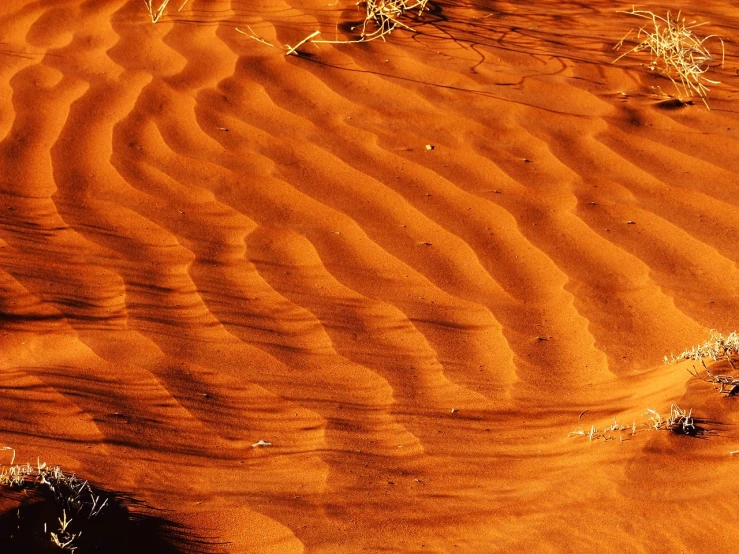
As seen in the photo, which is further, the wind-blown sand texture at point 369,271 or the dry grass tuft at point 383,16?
the dry grass tuft at point 383,16

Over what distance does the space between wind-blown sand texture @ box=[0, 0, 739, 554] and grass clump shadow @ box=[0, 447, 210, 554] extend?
8 centimetres

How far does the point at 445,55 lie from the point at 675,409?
8.75 feet

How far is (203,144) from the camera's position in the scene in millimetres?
4055

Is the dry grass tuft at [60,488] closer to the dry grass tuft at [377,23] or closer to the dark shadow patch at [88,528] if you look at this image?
the dark shadow patch at [88,528]

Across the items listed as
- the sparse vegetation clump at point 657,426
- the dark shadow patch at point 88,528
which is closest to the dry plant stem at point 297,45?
the sparse vegetation clump at point 657,426

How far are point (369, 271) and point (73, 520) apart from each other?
1.51 meters

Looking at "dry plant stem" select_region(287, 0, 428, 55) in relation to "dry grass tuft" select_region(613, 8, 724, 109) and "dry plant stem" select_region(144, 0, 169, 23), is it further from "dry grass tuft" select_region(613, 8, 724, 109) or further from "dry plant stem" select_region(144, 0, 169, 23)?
"dry grass tuft" select_region(613, 8, 724, 109)

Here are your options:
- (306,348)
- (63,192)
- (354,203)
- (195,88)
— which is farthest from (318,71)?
(306,348)

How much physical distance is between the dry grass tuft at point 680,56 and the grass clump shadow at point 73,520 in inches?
125

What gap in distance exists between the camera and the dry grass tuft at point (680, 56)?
4.43 metres

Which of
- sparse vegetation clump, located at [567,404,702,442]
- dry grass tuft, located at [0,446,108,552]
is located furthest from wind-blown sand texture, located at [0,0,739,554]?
dry grass tuft, located at [0,446,108,552]

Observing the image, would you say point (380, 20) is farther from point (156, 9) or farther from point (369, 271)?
point (369, 271)

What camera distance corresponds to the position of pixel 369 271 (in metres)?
3.40

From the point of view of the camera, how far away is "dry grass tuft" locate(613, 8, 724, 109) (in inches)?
174
